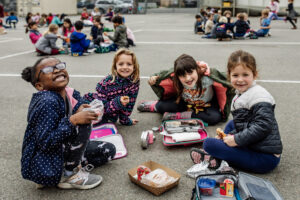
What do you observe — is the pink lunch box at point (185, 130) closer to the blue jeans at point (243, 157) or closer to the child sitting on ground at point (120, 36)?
the blue jeans at point (243, 157)

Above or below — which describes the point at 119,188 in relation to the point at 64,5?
below

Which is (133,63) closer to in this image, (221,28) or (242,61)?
(242,61)

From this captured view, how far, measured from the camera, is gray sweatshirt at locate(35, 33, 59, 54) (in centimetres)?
1010

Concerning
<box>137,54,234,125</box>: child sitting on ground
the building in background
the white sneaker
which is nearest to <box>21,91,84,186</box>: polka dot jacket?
the white sneaker

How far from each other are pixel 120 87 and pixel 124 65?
0.96ft

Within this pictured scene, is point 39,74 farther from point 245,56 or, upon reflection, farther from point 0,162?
point 245,56

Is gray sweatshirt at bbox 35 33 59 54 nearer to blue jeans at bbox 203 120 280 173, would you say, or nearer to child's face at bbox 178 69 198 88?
child's face at bbox 178 69 198 88

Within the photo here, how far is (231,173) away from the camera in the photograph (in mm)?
2615

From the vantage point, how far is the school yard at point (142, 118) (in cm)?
275

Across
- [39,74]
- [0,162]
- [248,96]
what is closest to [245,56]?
[248,96]

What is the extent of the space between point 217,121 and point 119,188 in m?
1.82

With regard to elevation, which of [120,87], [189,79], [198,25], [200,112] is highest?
[198,25]

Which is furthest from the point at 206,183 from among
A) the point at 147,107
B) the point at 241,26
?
the point at 241,26

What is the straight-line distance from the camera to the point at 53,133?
2457mm
